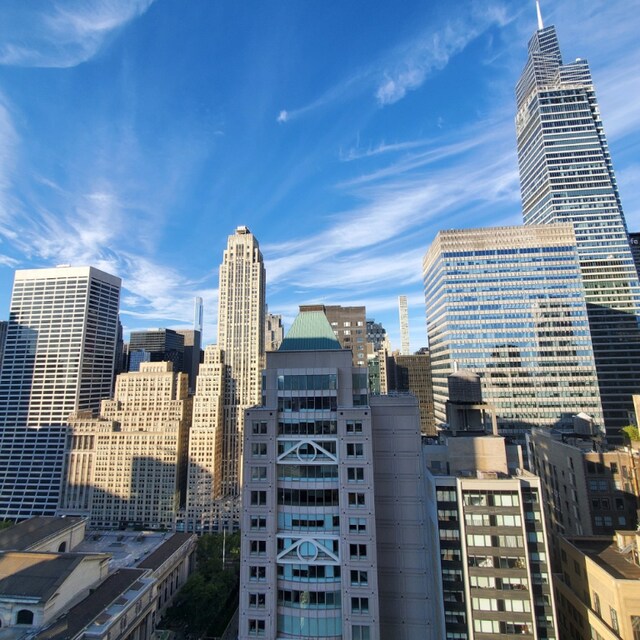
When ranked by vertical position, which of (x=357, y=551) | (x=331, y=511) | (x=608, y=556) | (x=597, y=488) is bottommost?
(x=608, y=556)

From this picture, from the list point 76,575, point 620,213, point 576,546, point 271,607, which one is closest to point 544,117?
point 620,213

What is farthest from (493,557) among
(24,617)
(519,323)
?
(519,323)

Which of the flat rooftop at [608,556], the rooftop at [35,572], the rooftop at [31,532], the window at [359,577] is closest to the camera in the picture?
the window at [359,577]

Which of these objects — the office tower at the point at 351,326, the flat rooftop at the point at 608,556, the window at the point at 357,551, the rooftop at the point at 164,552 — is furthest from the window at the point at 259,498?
the office tower at the point at 351,326

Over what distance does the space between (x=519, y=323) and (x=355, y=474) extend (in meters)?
133

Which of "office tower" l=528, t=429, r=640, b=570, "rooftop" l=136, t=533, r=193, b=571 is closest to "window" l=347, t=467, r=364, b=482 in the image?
"office tower" l=528, t=429, r=640, b=570

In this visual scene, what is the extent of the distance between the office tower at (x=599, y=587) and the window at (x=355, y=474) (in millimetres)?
35162

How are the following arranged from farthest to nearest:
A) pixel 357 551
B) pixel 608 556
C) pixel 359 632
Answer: pixel 608 556 → pixel 357 551 → pixel 359 632

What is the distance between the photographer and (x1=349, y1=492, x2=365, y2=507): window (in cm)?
4984

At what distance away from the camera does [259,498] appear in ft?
170

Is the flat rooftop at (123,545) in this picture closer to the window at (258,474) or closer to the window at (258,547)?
the window at (258,547)

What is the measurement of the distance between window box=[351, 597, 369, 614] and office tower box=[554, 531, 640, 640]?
103ft

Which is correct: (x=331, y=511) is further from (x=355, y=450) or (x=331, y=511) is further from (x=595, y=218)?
(x=595, y=218)

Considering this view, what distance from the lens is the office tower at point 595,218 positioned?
17375 cm
